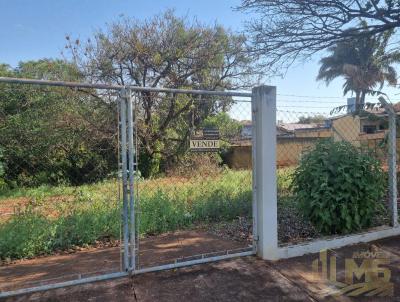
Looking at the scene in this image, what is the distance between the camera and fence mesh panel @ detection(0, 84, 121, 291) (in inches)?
186

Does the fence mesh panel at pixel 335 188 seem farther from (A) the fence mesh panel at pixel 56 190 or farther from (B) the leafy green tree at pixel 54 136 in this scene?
(B) the leafy green tree at pixel 54 136

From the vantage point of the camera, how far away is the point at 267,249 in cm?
450

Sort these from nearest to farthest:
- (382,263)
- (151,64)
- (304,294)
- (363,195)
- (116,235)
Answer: (304,294), (382,263), (363,195), (116,235), (151,64)

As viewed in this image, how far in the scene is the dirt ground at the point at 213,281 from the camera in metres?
3.56

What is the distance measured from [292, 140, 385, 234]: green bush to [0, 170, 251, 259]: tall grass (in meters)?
2.08

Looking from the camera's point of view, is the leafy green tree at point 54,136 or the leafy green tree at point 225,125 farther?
the leafy green tree at point 54,136

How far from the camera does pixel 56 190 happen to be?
26.2 feet

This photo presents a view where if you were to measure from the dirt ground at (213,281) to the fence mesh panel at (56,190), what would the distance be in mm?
51

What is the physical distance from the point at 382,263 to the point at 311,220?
111 centimetres

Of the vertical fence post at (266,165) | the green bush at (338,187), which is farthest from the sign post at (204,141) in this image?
the green bush at (338,187)

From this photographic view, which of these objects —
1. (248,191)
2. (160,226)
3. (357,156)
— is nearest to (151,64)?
(248,191)

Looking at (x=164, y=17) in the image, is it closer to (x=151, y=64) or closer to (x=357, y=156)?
(x=151, y=64)

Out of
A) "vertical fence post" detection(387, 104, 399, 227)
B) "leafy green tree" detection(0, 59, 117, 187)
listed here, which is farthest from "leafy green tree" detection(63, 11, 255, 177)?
"vertical fence post" detection(387, 104, 399, 227)

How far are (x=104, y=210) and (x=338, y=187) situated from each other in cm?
396
